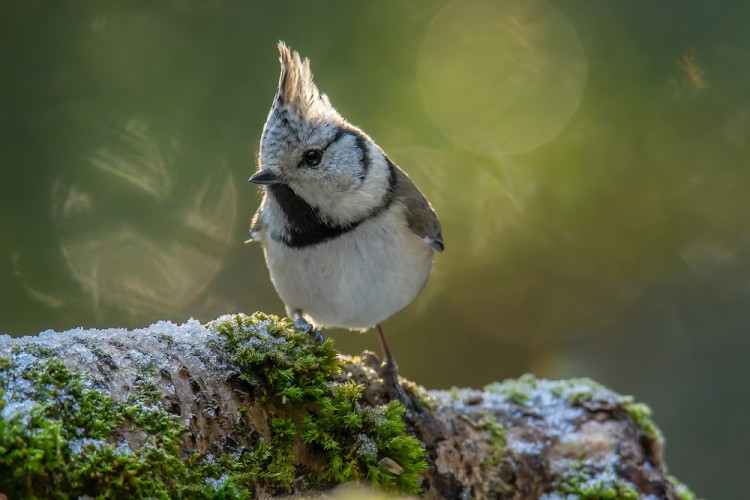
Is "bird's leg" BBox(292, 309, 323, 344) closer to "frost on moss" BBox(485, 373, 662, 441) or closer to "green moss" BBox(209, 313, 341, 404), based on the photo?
"green moss" BBox(209, 313, 341, 404)

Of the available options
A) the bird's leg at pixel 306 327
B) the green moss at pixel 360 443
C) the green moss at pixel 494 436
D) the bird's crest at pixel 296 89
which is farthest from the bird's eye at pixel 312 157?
the green moss at pixel 494 436

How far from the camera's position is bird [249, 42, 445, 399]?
6.66 ft

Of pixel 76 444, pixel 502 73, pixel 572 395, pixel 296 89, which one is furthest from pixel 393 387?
pixel 502 73

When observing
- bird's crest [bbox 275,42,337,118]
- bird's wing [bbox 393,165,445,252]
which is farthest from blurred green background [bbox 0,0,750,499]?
bird's crest [bbox 275,42,337,118]

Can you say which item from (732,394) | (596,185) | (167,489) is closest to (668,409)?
(732,394)

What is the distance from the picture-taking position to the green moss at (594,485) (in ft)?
6.36

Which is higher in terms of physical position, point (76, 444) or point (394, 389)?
point (394, 389)

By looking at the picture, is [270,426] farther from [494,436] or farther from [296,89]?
[296,89]

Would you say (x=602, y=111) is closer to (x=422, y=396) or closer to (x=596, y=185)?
(x=596, y=185)

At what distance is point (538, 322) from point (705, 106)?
1.47 meters

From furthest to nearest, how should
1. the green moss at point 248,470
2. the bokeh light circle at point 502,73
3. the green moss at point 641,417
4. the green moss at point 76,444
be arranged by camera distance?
the bokeh light circle at point 502,73 → the green moss at point 641,417 → the green moss at point 248,470 → the green moss at point 76,444

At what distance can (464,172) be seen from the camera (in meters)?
3.45

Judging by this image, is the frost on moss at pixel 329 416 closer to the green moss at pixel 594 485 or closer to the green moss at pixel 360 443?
the green moss at pixel 360 443

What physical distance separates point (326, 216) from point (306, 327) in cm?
36
